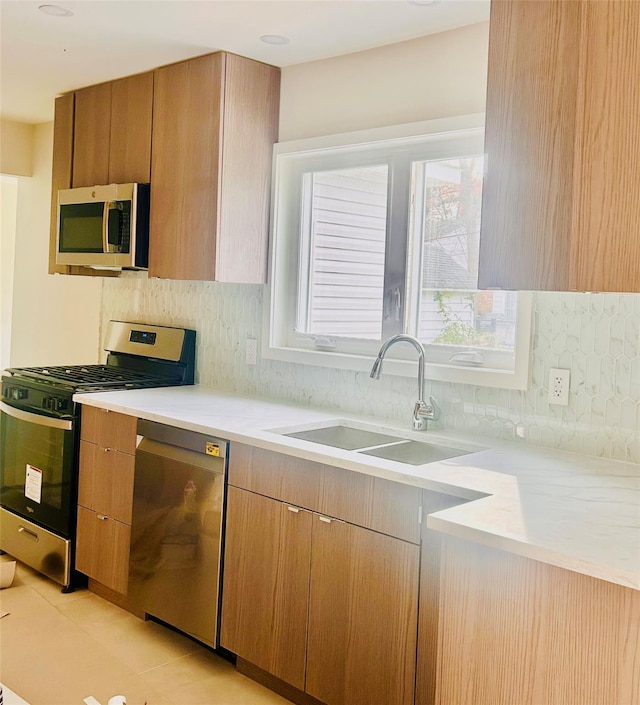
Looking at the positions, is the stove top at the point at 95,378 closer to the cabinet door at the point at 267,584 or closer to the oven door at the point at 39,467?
the oven door at the point at 39,467

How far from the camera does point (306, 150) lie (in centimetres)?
329

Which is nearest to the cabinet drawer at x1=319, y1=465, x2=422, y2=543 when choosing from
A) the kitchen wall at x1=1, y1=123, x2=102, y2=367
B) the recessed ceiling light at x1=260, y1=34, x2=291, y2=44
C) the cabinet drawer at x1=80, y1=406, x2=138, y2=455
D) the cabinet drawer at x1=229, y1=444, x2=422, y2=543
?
the cabinet drawer at x1=229, y1=444, x2=422, y2=543

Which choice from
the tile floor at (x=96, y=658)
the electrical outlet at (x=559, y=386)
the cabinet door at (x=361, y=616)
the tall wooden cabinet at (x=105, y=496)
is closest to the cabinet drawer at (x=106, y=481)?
the tall wooden cabinet at (x=105, y=496)

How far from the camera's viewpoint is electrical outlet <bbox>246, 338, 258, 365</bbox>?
361 cm

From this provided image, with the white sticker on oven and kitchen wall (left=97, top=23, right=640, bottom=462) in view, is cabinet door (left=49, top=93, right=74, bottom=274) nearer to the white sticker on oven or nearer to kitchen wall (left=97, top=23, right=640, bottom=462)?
kitchen wall (left=97, top=23, right=640, bottom=462)

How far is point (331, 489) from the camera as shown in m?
2.37

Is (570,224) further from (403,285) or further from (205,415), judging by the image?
(205,415)

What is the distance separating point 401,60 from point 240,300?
1346 millimetres

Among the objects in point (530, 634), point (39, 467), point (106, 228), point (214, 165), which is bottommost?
point (39, 467)

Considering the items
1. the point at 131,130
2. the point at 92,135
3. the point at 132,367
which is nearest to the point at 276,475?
the point at 132,367

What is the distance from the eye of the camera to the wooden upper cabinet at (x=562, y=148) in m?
1.76

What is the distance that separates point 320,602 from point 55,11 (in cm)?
233

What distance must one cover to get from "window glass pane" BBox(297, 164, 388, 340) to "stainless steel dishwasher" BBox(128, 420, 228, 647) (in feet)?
2.82

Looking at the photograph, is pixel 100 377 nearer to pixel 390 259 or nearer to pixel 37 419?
pixel 37 419
